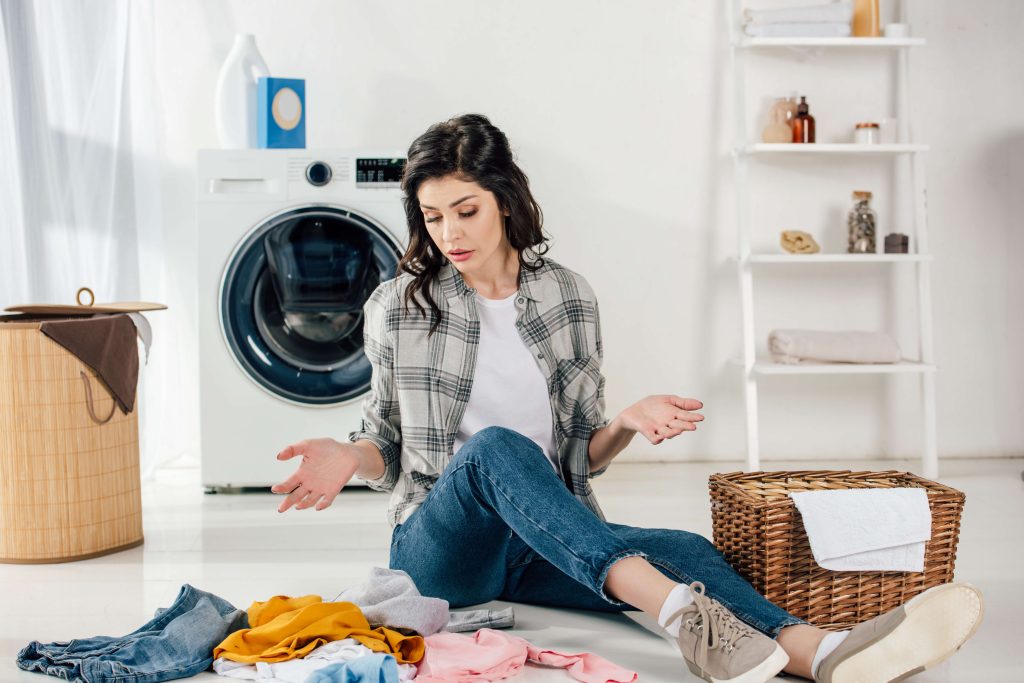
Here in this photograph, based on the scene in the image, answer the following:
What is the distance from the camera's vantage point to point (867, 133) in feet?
10.8

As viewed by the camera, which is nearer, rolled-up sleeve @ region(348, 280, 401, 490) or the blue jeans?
the blue jeans

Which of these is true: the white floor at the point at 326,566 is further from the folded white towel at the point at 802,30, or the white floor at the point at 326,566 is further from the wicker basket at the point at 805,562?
the folded white towel at the point at 802,30

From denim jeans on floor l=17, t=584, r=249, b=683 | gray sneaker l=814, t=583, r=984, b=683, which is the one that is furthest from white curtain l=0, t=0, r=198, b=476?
gray sneaker l=814, t=583, r=984, b=683

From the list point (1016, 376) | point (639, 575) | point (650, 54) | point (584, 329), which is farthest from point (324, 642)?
point (1016, 376)

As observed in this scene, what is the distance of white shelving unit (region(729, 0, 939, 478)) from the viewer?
3203 millimetres

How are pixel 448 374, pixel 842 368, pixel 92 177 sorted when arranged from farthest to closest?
1. pixel 842 368
2. pixel 92 177
3. pixel 448 374

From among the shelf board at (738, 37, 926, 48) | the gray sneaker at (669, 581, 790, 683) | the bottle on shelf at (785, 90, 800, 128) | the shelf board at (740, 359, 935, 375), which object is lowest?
the gray sneaker at (669, 581, 790, 683)

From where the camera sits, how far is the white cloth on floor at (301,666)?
1553mm

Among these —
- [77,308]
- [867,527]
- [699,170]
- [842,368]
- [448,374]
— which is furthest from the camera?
[699,170]

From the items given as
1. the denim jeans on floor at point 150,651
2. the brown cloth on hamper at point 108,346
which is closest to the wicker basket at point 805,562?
the denim jeans on floor at point 150,651

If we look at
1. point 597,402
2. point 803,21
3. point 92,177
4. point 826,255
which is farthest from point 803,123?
point 92,177

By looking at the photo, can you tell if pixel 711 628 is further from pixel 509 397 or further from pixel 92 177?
pixel 92 177

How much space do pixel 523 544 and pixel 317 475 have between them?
1.54ft

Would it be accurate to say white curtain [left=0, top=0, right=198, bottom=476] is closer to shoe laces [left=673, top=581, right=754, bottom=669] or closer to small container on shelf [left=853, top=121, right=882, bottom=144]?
shoe laces [left=673, top=581, right=754, bottom=669]
